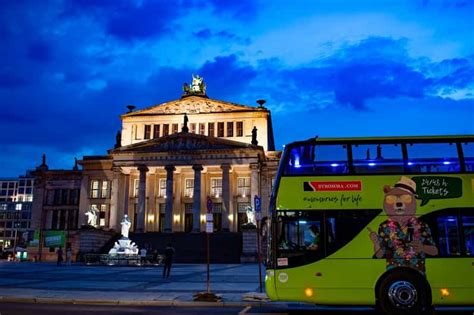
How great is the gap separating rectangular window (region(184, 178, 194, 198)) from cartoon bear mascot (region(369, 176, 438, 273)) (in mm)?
50215

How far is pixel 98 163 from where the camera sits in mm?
64438

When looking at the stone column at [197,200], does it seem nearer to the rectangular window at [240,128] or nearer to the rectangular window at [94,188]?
the rectangular window at [240,128]

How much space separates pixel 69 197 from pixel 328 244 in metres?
59.8

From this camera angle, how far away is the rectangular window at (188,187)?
6209cm

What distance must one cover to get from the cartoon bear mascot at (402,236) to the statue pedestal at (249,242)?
113 feet

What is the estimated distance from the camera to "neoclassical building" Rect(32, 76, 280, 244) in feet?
185

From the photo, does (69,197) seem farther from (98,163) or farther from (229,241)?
(229,241)

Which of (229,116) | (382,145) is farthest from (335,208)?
(229,116)

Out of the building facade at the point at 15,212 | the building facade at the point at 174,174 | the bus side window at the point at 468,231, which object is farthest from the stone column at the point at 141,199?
the building facade at the point at 15,212

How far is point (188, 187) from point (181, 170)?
9.01 feet

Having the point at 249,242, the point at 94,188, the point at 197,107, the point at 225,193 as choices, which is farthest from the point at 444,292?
the point at 94,188

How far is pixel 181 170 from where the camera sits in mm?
61188

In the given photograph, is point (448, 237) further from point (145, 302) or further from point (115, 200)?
point (115, 200)

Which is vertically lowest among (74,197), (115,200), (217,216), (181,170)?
(217,216)
